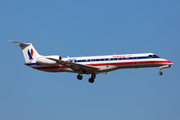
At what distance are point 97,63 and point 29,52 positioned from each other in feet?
34.9

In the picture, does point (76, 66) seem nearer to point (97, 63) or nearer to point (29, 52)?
point (97, 63)

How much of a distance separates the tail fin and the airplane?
1.18 m

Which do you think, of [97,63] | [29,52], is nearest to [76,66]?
[97,63]

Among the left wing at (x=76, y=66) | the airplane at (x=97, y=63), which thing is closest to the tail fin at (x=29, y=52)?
the airplane at (x=97, y=63)

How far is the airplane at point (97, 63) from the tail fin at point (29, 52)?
1175 millimetres

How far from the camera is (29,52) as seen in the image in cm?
4159

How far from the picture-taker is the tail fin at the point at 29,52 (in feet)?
135

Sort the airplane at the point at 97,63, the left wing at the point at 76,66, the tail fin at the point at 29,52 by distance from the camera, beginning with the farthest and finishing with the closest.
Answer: the tail fin at the point at 29,52 → the left wing at the point at 76,66 → the airplane at the point at 97,63

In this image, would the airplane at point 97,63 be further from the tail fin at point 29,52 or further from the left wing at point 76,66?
the tail fin at point 29,52

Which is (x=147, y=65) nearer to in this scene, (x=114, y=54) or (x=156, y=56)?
(x=156, y=56)

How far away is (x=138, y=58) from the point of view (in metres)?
36.2

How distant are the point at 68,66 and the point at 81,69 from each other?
1.73 metres

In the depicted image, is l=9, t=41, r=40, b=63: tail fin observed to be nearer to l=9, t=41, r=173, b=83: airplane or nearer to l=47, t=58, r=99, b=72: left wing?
l=9, t=41, r=173, b=83: airplane

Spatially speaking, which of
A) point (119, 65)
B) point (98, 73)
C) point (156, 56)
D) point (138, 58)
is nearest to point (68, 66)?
point (98, 73)
